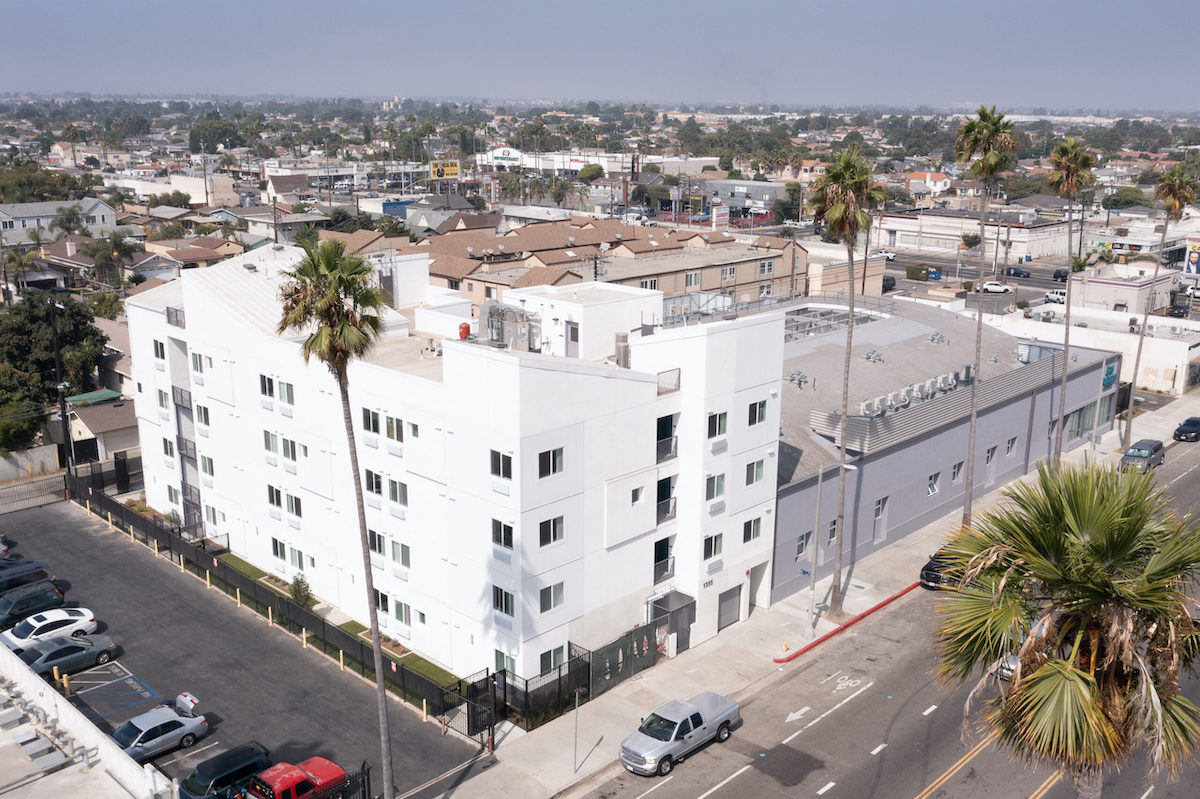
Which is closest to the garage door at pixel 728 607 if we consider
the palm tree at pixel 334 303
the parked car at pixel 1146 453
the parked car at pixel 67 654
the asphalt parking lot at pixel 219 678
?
the asphalt parking lot at pixel 219 678

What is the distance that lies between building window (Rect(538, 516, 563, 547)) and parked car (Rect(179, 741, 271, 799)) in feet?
39.1

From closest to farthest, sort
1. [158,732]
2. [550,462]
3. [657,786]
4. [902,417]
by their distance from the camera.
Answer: [657,786], [158,732], [550,462], [902,417]

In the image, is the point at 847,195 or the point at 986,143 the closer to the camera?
the point at 847,195

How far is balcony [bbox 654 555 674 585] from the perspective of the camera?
4191 cm

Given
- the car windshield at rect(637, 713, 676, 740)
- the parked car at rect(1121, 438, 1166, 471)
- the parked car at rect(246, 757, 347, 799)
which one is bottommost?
the parked car at rect(246, 757, 347, 799)

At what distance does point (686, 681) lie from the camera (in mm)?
39531

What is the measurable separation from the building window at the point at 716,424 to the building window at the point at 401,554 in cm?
1355

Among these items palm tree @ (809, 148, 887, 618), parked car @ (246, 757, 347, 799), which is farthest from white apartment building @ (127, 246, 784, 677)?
parked car @ (246, 757, 347, 799)

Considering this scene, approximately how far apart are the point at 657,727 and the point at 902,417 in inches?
950

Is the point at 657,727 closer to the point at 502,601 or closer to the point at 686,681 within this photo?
the point at 686,681

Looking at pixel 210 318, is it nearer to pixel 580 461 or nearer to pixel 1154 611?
pixel 580 461

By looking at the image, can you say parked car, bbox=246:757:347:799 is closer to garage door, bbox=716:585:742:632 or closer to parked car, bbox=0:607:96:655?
parked car, bbox=0:607:96:655

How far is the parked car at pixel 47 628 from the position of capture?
139ft

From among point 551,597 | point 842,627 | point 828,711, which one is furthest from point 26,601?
point 842,627
